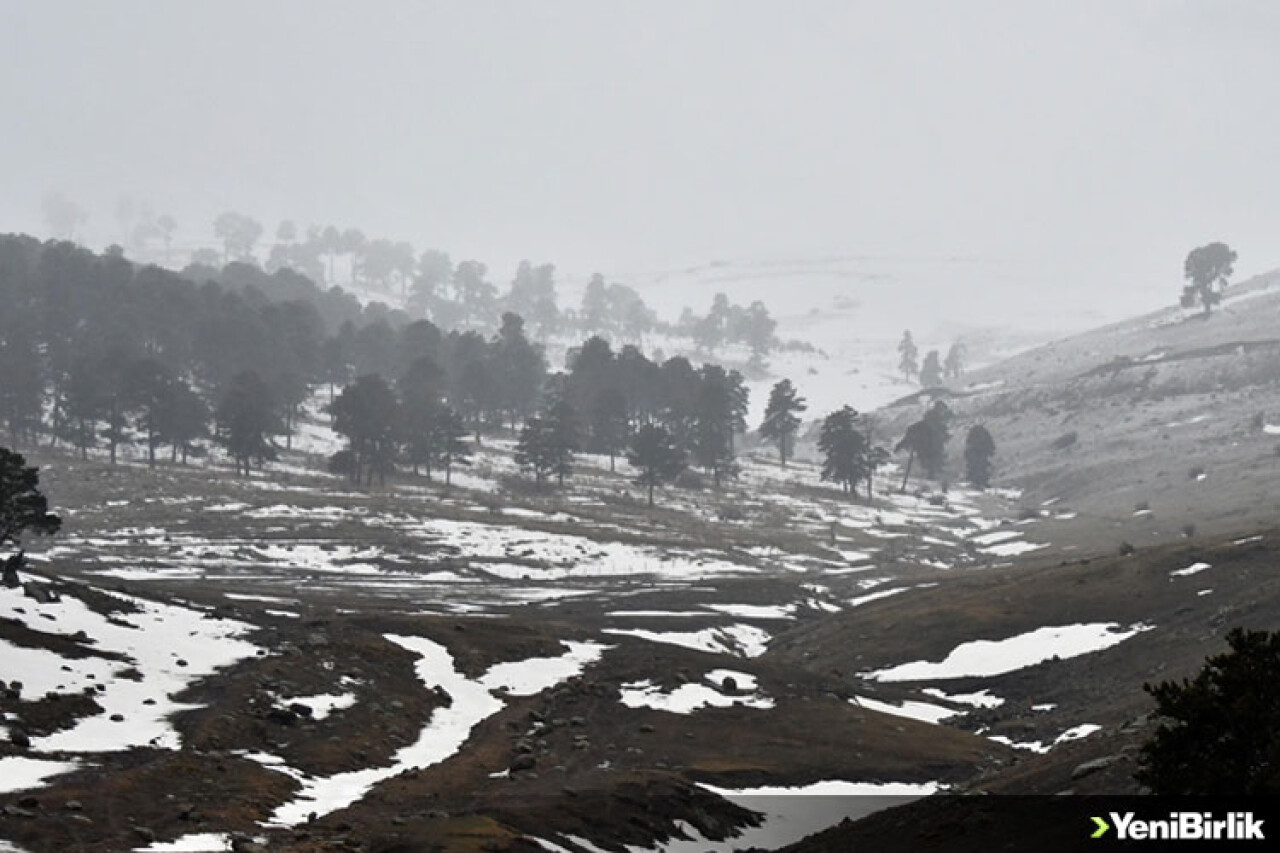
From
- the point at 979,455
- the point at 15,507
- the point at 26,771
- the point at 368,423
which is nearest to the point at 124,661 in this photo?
the point at 15,507

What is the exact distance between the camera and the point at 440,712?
45906 mm

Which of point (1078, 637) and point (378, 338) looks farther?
point (378, 338)

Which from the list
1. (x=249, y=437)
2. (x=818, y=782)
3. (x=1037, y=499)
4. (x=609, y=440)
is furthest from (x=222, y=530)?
(x=1037, y=499)

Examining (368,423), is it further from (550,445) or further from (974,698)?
(974,698)

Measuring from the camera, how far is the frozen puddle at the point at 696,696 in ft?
157

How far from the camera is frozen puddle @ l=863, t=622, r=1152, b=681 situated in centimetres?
5762

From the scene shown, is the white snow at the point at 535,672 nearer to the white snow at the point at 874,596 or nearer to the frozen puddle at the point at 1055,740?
the frozen puddle at the point at 1055,740

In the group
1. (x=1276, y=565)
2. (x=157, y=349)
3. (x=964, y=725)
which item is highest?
(x=157, y=349)

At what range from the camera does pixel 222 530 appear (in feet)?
327

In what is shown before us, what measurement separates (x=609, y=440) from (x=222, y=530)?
57481mm

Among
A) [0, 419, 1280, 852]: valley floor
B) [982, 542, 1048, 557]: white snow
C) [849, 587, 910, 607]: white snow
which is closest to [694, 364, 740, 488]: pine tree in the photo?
[982, 542, 1048, 557]: white snow

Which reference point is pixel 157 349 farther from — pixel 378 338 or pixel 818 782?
pixel 818 782

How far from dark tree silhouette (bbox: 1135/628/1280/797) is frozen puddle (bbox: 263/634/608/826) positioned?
1923 centimetres

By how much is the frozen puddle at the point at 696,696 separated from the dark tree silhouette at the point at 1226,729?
27360mm
